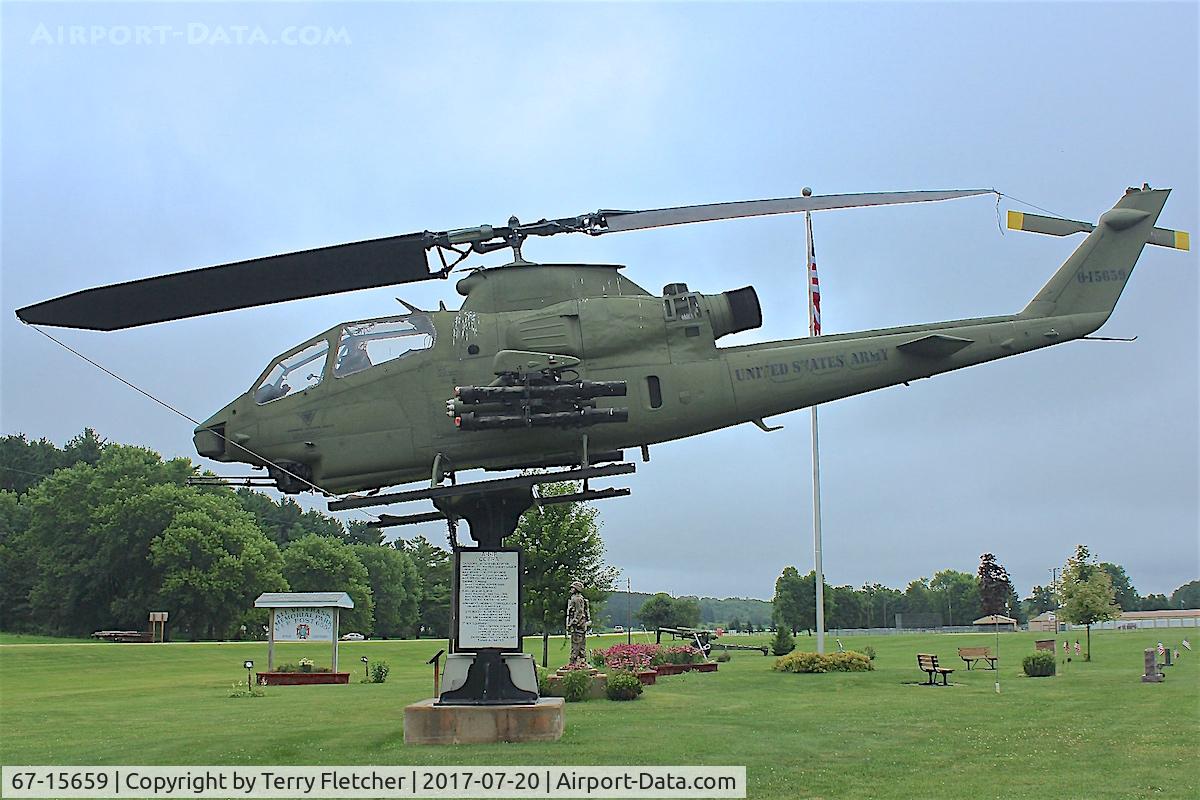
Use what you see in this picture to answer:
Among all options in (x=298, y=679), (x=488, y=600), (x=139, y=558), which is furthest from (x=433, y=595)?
(x=488, y=600)

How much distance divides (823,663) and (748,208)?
21814mm

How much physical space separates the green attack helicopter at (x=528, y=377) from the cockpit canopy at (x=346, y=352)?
18mm

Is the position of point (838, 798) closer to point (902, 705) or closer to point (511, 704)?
point (511, 704)

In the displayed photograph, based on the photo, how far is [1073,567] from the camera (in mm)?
42531

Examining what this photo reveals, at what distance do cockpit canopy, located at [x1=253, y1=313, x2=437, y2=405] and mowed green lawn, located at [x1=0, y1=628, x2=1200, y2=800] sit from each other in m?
4.87

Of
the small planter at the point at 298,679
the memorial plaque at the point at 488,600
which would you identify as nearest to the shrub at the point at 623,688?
the memorial plaque at the point at 488,600

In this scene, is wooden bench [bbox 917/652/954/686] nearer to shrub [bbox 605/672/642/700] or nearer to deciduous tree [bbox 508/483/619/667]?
shrub [bbox 605/672/642/700]

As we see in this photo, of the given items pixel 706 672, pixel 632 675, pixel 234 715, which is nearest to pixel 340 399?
pixel 234 715

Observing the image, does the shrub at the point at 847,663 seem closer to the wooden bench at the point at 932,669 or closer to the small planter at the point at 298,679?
the wooden bench at the point at 932,669

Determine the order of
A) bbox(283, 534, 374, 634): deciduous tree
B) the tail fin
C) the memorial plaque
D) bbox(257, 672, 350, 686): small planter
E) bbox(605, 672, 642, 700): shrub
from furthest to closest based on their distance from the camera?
bbox(283, 534, 374, 634): deciduous tree, bbox(257, 672, 350, 686): small planter, bbox(605, 672, 642, 700): shrub, the tail fin, the memorial plaque

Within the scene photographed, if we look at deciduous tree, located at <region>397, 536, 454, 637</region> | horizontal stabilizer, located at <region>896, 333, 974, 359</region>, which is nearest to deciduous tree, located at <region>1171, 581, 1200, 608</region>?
deciduous tree, located at <region>397, 536, 454, 637</region>

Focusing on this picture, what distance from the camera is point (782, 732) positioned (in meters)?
15.3

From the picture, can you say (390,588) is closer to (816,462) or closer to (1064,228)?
(816,462)

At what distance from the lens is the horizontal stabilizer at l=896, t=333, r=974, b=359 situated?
13781 millimetres
